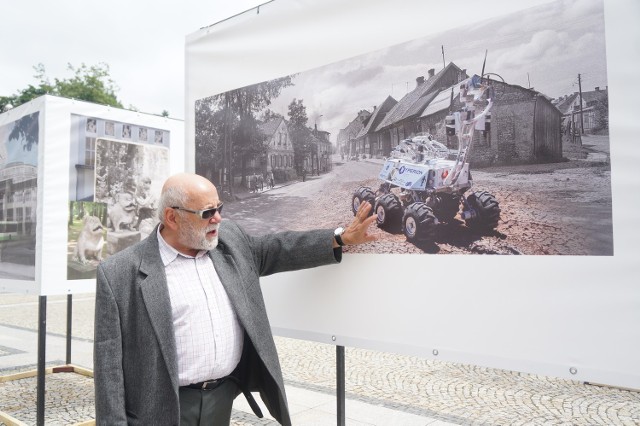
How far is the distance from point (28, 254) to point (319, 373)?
3.61 m

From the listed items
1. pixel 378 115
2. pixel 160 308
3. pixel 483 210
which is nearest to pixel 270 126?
pixel 378 115

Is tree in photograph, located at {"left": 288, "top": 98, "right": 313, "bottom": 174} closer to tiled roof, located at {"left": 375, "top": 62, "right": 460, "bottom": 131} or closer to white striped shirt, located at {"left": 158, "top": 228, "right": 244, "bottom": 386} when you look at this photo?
tiled roof, located at {"left": 375, "top": 62, "right": 460, "bottom": 131}

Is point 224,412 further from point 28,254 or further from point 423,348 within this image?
point 28,254

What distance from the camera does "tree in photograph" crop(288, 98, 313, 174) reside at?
9.43 feet

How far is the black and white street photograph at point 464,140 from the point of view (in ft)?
6.26

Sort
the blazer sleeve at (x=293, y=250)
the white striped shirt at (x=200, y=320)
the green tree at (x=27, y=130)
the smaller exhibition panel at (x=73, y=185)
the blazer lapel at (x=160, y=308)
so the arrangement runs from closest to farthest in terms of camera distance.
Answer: the blazer lapel at (x=160, y=308) < the white striped shirt at (x=200, y=320) < the blazer sleeve at (x=293, y=250) < the smaller exhibition panel at (x=73, y=185) < the green tree at (x=27, y=130)

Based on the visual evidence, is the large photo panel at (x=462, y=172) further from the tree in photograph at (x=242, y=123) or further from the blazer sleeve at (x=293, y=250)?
the blazer sleeve at (x=293, y=250)

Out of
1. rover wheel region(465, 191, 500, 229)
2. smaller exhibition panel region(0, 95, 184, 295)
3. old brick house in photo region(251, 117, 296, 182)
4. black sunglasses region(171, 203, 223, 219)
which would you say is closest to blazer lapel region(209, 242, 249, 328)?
black sunglasses region(171, 203, 223, 219)

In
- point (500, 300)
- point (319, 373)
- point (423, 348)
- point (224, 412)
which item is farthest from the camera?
point (319, 373)

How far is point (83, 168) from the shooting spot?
521 cm

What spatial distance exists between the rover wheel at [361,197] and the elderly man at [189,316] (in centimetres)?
4

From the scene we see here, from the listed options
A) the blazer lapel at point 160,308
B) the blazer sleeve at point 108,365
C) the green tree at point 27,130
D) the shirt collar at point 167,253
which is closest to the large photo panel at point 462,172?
the shirt collar at point 167,253

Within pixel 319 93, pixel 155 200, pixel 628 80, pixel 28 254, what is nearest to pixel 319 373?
pixel 155 200

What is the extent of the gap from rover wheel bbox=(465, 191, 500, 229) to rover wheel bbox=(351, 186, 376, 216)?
1.60ft
